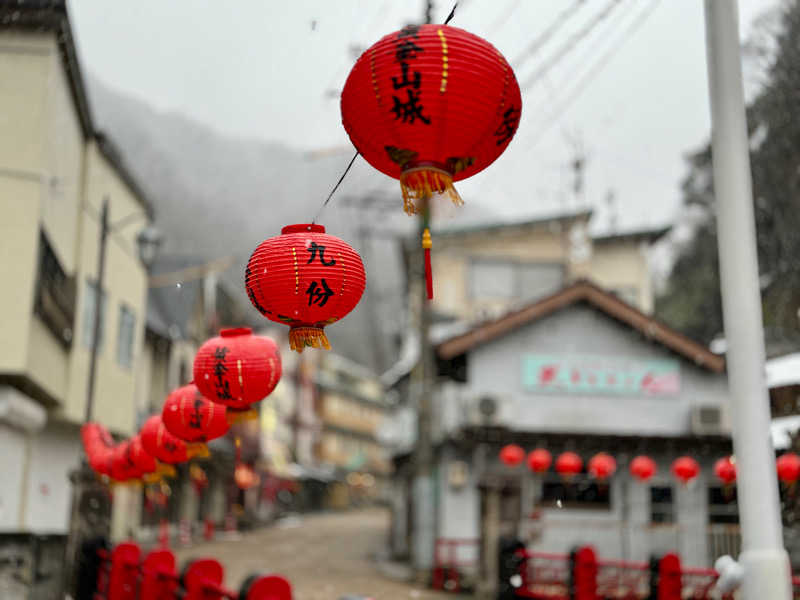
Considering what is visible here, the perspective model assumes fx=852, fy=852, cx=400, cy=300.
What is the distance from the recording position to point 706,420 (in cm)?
2209

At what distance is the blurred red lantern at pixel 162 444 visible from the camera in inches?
439

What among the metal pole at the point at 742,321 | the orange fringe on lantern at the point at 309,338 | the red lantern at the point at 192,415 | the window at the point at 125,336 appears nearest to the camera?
the metal pole at the point at 742,321

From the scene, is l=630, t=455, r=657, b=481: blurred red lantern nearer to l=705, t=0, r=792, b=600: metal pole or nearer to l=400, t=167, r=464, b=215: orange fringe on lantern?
l=705, t=0, r=792, b=600: metal pole

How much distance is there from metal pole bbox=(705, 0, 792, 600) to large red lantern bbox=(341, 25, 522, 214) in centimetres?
122

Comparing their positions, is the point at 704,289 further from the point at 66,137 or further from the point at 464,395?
the point at 66,137

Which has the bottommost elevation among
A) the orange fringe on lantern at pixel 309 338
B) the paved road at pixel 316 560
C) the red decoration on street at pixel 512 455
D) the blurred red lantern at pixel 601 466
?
the paved road at pixel 316 560

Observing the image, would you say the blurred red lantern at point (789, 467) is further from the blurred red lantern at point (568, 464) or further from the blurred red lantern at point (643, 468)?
the blurred red lantern at point (568, 464)

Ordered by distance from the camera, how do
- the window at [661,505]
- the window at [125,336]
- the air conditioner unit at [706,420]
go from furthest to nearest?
the window at [125,336] < the air conditioner unit at [706,420] < the window at [661,505]

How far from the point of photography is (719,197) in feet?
15.9

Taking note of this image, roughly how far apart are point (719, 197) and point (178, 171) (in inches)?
3811

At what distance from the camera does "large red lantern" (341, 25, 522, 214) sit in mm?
4898

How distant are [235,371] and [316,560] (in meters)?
20.5

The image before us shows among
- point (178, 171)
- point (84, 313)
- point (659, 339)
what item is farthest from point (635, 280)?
point (178, 171)

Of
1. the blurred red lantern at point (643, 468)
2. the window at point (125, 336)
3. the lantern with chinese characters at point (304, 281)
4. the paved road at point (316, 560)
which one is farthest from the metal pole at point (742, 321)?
the window at point (125, 336)
